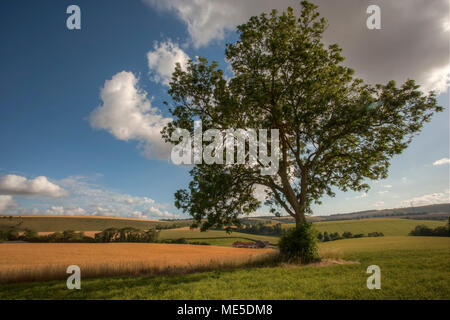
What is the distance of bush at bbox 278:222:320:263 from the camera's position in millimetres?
16047

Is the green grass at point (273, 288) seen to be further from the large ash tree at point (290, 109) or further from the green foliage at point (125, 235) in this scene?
the green foliage at point (125, 235)

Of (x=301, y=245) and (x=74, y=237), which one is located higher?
(x=301, y=245)

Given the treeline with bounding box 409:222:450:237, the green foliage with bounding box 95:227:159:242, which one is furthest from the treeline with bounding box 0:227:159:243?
the treeline with bounding box 409:222:450:237

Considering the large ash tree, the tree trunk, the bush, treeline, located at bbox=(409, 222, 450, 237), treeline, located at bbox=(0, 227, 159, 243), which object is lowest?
treeline, located at bbox=(409, 222, 450, 237)

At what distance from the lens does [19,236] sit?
45.5 meters

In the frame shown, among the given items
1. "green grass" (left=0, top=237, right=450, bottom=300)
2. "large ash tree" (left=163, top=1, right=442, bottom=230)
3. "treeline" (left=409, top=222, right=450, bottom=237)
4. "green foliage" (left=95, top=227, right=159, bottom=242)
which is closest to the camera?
"green grass" (left=0, top=237, right=450, bottom=300)

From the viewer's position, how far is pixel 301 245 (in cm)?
1622

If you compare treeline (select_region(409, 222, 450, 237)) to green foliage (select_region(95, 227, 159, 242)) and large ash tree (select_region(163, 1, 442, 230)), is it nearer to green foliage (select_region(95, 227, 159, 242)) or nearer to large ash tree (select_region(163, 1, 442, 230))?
large ash tree (select_region(163, 1, 442, 230))

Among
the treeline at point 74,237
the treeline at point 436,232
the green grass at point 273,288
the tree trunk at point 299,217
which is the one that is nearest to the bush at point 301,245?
the tree trunk at point 299,217

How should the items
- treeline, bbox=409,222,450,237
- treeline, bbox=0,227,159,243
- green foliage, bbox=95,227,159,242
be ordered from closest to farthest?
treeline, bbox=0,227,159,243 < green foliage, bbox=95,227,159,242 < treeline, bbox=409,222,450,237

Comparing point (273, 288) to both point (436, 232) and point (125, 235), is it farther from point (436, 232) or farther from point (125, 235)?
point (436, 232)

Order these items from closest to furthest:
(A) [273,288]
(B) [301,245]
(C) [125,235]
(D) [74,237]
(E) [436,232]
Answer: (A) [273,288] → (B) [301,245] → (D) [74,237] → (C) [125,235] → (E) [436,232]

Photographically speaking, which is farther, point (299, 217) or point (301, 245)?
point (299, 217)

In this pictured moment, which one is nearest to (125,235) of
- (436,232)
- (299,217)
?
(299,217)
